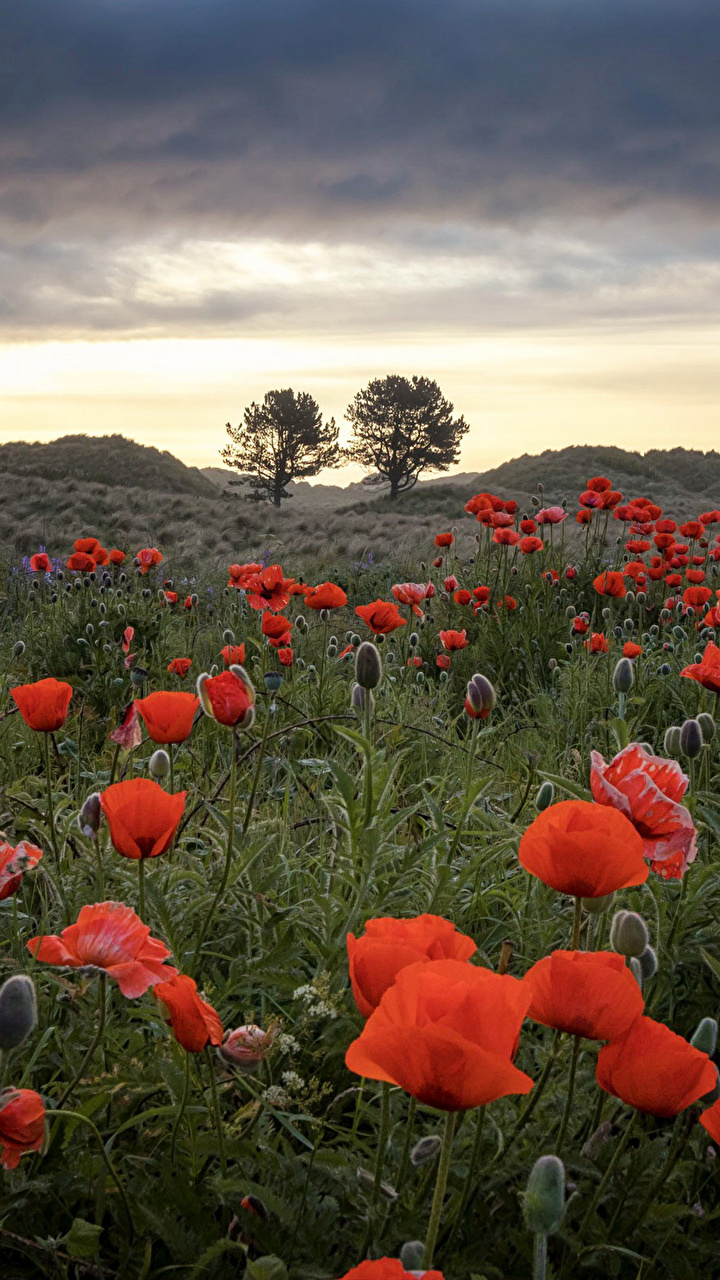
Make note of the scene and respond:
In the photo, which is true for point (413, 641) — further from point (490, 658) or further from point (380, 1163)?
point (380, 1163)

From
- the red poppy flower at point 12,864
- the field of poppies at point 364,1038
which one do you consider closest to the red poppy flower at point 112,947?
the field of poppies at point 364,1038

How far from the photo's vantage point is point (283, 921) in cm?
193

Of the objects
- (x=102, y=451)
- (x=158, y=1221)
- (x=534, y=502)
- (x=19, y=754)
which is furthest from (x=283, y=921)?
(x=102, y=451)

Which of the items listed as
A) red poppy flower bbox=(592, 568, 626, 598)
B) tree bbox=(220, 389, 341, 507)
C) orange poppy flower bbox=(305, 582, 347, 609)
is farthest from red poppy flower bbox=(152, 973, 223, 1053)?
tree bbox=(220, 389, 341, 507)

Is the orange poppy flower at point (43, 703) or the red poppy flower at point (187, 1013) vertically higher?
the orange poppy flower at point (43, 703)

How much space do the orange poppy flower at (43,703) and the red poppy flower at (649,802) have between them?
3.61 ft

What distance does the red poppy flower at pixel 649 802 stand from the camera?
4.66 feet

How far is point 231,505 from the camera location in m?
25.2

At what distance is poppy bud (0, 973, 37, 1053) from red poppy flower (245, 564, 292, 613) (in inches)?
113

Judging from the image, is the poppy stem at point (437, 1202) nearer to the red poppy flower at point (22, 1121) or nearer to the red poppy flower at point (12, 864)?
the red poppy flower at point (22, 1121)

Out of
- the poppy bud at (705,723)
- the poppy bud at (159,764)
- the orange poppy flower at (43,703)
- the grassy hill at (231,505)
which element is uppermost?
the grassy hill at (231,505)

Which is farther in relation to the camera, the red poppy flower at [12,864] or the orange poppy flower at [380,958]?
the red poppy flower at [12,864]

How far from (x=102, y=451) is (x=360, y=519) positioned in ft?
60.9

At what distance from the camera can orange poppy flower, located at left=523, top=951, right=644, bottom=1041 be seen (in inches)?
39.0
